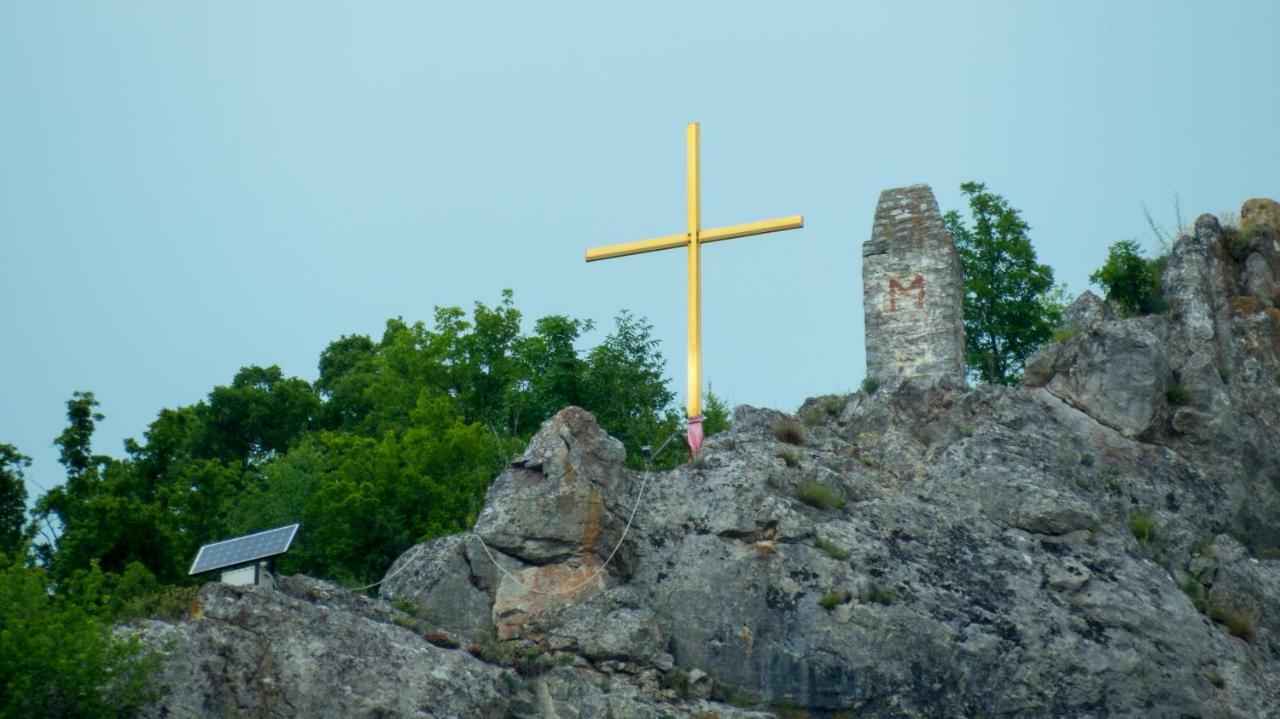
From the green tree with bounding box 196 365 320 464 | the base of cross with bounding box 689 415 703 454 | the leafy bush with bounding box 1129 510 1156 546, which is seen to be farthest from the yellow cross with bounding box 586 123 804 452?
the green tree with bounding box 196 365 320 464

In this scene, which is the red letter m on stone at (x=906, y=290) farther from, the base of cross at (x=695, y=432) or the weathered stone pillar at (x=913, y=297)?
the base of cross at (x=695, y=432)

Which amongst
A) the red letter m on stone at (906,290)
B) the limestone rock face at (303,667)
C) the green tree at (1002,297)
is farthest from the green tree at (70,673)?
the green tree at (1002,297)

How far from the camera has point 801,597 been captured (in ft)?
82.3

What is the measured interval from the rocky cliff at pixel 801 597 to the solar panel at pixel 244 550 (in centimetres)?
61

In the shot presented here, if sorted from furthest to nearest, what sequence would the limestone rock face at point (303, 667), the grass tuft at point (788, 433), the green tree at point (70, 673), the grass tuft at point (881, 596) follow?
the grass tuft at point (788, 433) < the grass tuft at point (881, 596) < the limestone rock face at point (303, 667) < the green tree at point (70, 673)

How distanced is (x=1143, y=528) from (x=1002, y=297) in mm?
12355

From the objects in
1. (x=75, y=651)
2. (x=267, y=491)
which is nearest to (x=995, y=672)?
(x=75, y=651)

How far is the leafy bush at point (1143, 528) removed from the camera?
28781 mm

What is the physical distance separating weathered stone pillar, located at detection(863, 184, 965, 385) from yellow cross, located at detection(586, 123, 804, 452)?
3.46 m

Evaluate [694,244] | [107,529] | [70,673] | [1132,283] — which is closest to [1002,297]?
[1132,283]

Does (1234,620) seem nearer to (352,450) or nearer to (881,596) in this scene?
(881,596)

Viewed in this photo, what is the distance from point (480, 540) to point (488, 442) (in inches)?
513

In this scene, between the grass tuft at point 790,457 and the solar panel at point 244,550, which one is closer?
the solar panel at point 244,550

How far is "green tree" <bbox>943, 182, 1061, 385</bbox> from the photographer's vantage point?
39844 millimetres
